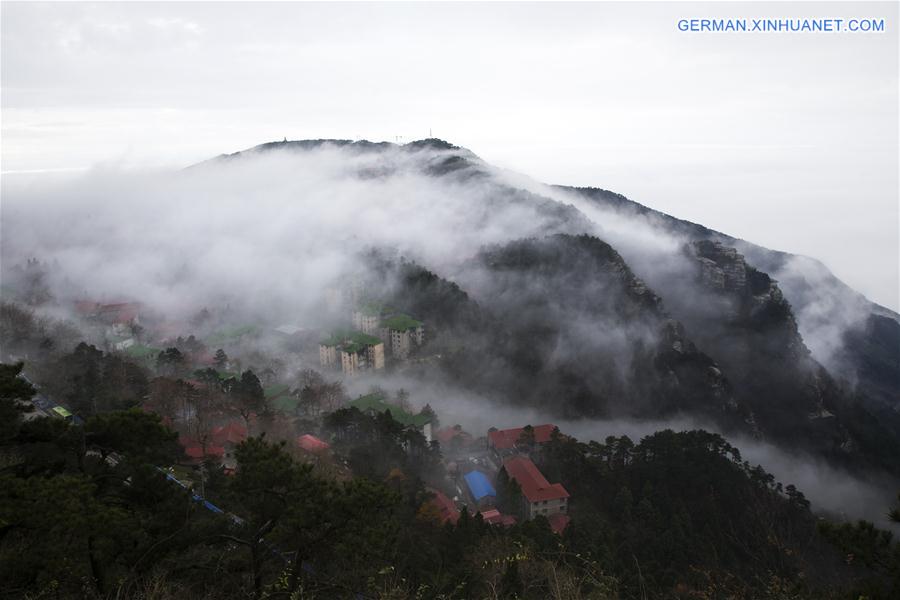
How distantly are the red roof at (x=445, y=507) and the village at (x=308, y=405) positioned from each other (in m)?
0.06

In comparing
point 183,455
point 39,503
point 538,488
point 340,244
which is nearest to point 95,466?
point 39,503

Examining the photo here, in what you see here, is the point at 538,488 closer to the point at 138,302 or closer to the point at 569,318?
the point at 569,318

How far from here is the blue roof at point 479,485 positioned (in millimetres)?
22997

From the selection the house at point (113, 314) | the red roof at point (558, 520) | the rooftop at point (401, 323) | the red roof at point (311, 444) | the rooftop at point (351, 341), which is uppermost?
the house at point (113, 314)

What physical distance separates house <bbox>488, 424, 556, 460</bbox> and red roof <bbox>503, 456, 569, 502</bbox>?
180 centimetres

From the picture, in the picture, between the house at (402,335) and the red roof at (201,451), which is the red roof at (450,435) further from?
the house at (402,335)

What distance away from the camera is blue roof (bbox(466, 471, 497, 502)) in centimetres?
2300

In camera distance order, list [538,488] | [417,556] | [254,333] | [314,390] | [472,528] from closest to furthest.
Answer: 1. [417,556]
2. [472,528]
3. [538,488]
4. [314,390]
5. [254,333]

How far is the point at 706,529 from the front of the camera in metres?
24.9

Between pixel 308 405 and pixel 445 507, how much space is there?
12.5 meters

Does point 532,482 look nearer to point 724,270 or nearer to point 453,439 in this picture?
point 453,439

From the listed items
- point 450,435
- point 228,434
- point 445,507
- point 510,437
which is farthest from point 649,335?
point 228,434

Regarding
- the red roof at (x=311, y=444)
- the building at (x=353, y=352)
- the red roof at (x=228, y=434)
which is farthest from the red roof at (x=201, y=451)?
the building at (x=353, y=352)

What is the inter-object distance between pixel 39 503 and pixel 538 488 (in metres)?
19.9
